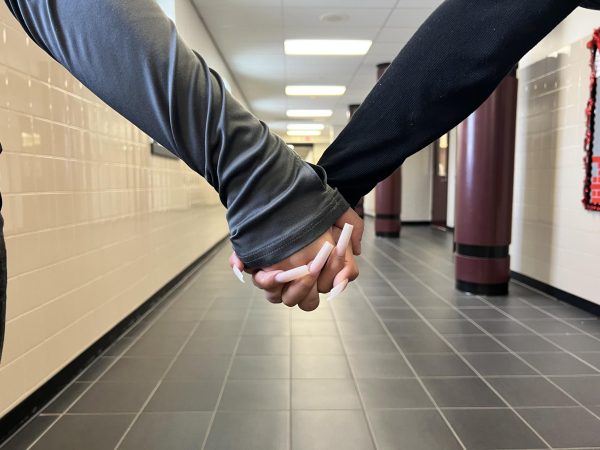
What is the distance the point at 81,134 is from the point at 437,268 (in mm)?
4231

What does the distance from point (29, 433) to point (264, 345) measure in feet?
4.33

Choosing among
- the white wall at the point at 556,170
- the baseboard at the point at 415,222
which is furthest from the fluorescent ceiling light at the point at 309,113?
the white wall at the point at 556,170

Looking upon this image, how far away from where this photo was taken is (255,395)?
88.2 inches

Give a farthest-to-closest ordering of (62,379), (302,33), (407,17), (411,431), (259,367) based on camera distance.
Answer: (302,33) → (407,17) → (259,367) → (62,379) → (411,431)

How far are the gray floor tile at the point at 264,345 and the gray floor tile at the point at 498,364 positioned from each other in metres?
1.04

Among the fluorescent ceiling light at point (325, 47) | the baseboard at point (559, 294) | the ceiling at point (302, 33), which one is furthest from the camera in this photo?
the fluorescent ceiling light at point (325, 47)

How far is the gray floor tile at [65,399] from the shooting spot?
84.0 inches

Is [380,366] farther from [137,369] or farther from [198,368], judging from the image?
[137,369]

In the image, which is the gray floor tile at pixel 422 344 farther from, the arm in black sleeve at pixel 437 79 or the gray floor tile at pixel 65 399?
the arm in black sleeve at pixel 437 79

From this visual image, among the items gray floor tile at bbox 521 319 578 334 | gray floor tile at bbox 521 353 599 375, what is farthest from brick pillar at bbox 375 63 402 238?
gray floor tile at bbox 521 353 599 375

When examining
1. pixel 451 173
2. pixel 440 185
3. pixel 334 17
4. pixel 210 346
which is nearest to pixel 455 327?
pixel 210 346

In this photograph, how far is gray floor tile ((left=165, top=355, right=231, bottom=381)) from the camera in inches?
97.1

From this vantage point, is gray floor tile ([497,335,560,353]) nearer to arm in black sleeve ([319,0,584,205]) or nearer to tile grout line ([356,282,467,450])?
tile grout line ([356,282,467,450])

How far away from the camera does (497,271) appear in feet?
13.9
